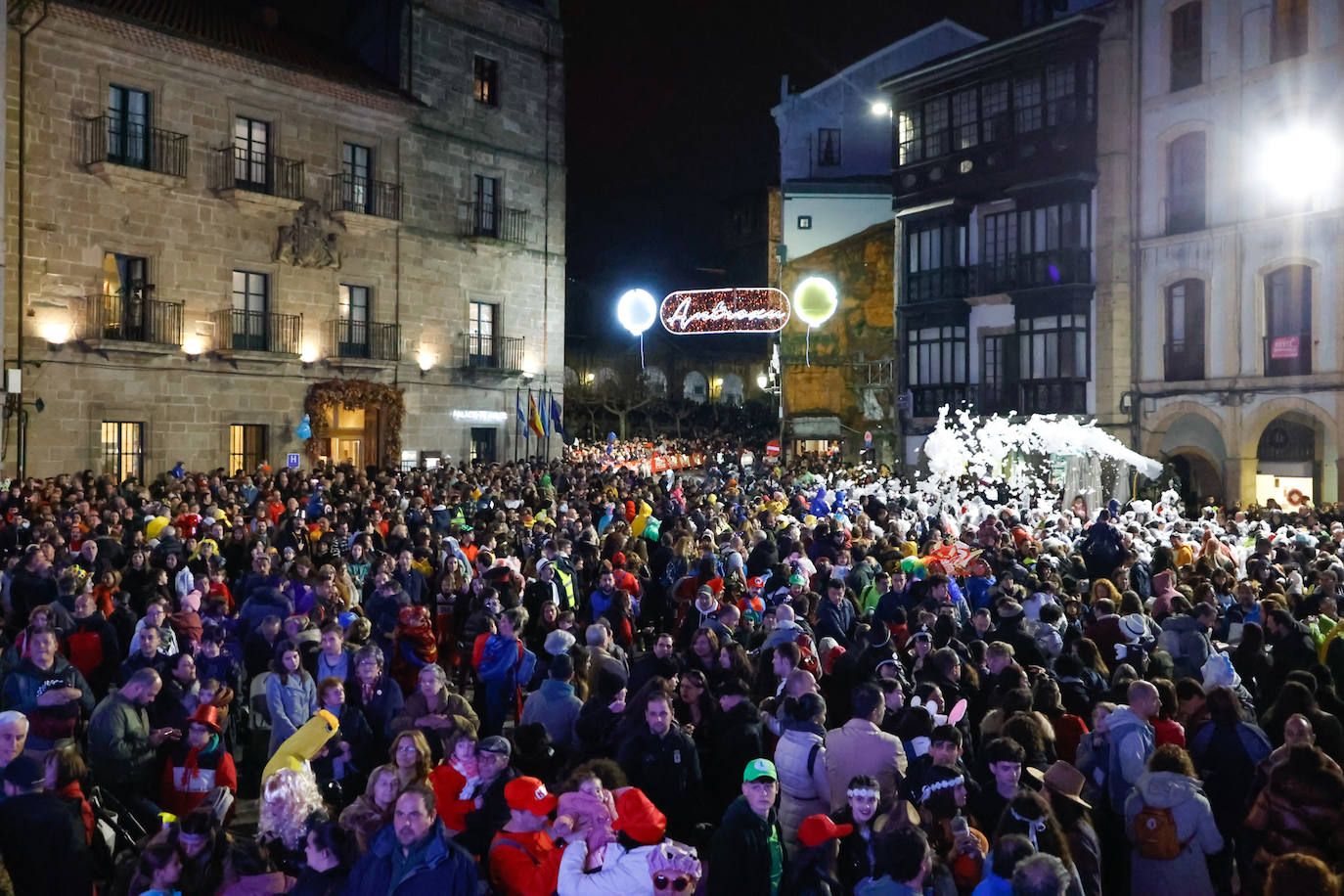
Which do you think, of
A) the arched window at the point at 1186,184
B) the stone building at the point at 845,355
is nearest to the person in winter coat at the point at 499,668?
the arched window at the point at 1186,184

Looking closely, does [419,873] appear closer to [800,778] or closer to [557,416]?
[800,778]

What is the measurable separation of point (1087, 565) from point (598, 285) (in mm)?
55576

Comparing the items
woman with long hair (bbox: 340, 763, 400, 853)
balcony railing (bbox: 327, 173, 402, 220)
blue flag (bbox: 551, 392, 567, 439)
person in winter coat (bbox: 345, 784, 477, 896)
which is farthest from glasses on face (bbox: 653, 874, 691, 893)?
blue flag (bbox: 551, 392, 567, 439)

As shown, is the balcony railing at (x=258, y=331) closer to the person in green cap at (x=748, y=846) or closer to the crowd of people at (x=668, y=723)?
the crowd of people at (x=668, y=723)

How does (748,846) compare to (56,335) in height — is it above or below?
below

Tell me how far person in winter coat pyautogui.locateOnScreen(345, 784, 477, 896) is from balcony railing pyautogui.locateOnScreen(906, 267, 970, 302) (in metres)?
28.0

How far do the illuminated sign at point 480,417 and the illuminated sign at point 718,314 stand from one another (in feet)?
18.6

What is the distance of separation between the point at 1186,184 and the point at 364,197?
68.0 feet

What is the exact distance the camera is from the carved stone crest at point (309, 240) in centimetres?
2716

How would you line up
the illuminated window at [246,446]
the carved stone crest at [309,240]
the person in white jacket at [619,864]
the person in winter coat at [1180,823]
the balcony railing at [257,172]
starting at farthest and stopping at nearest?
the carved stone crest at [309,240] < the illuminated window at [246,446] < the balcony railing at [257,172] < the person in winter coat at [1180,823] < the person in white jacket at [619,864]

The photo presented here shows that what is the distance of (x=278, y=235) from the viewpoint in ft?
89.0

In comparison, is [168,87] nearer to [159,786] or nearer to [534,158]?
[534,158]

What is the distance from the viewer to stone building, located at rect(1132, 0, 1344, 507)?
79.0 feet

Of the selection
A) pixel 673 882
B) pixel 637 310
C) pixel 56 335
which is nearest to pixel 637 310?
pixel 637 310
